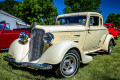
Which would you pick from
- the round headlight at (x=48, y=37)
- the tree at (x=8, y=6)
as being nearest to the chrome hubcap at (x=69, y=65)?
the round headlight at (x=48, y=37)

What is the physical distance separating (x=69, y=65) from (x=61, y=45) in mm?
609

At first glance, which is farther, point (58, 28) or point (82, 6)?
point (82, 6)

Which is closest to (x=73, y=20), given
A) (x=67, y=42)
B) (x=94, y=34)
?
(x=94, y=34)

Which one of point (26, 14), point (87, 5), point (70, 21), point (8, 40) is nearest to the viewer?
point (70, 21)

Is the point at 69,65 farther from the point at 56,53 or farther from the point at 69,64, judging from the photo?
the point at 56,53

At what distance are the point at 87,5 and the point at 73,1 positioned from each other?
3188 millimetres

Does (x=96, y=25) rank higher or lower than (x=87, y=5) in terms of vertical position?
lower

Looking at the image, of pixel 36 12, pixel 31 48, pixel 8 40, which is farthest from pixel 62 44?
pixel 36 12

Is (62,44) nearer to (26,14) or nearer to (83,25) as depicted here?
(83,25)

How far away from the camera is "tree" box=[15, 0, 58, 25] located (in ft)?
69.1

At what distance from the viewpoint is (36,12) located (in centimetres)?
2152

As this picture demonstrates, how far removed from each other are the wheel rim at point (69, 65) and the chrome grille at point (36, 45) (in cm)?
70

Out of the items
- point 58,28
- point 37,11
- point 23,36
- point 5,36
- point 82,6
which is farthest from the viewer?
point 82,6

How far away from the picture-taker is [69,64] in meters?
3.25
